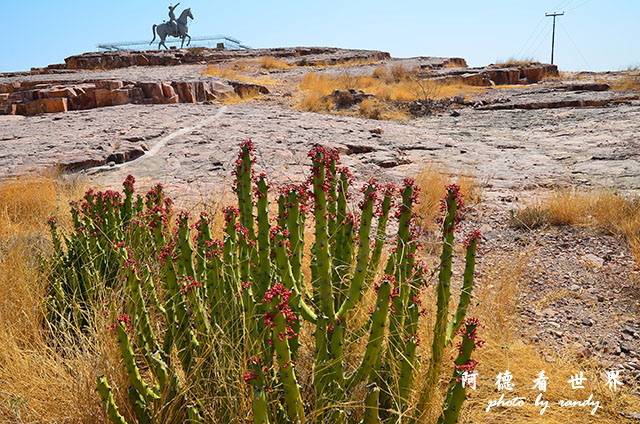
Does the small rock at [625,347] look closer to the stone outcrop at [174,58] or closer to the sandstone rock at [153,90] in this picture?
the sandstone rock at [153,90]

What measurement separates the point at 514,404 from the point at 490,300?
0.94m

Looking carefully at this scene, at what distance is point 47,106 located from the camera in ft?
33.3

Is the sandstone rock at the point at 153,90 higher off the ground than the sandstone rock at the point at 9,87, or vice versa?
the sandstone rock at the point at 9,87

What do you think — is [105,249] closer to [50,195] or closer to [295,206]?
[295,206]

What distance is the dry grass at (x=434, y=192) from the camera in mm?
4539

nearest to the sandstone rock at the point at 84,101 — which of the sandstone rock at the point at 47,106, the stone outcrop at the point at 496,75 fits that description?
the sandstone rock at the point at 47,106

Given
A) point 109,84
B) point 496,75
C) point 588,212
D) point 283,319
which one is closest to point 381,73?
point 496,75

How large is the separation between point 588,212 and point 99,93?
1047 centimetres

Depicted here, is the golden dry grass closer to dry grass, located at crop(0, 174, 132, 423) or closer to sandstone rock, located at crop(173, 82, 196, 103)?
dry grass, located at crop(0, 174, 132, 423)

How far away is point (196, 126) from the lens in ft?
26.3

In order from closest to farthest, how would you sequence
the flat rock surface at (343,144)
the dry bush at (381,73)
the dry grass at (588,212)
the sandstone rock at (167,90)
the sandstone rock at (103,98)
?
the dry grass at (588,212) → the flat rock surface at (343,144) → the sandstone rock at (103,98) → the sandstone rock at (167,90) → the dry bush at (381,73)

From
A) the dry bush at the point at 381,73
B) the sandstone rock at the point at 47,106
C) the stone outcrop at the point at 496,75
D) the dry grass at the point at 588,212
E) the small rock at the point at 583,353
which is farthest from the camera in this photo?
the stone outcrop at the point at 496,75

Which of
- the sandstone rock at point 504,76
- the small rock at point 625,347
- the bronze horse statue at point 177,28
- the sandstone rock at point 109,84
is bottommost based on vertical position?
the small rock at point 625,347

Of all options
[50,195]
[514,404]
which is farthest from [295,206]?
[50,195]
